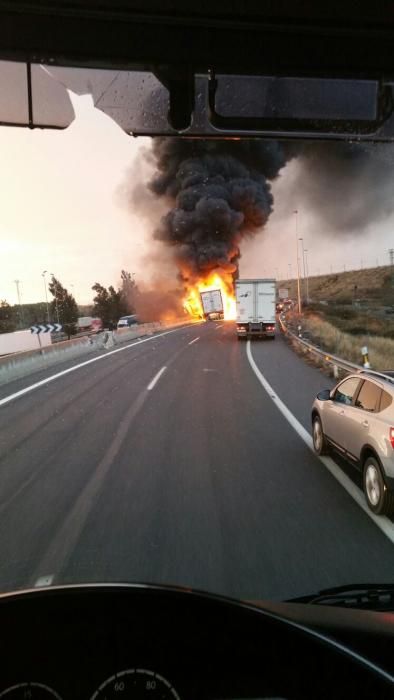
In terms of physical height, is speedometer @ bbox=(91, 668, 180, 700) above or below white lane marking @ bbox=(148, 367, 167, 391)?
above

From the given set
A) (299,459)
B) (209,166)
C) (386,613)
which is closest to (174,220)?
(209,166)

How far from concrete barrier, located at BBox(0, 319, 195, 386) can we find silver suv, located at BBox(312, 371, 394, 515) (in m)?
12.7

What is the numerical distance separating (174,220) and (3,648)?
57.1 meters

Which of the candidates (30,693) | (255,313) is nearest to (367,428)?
(30,693)

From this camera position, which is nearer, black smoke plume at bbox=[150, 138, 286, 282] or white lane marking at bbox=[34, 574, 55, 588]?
white lane marking at bbox=[34, 574, 55, 588]

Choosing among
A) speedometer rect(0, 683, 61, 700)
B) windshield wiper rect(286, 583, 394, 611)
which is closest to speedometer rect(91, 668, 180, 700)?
speedometer rect(0, 683, 61, 700)

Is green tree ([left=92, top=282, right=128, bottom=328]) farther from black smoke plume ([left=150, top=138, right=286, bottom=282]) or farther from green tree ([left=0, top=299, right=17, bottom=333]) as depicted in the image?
black smoke plume ([left=150, top=138, right=286, bottom=282])

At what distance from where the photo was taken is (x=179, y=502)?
5.92 meters

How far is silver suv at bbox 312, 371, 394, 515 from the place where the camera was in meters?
5.30

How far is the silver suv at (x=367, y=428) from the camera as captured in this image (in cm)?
530

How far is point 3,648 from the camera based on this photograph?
5.51ft

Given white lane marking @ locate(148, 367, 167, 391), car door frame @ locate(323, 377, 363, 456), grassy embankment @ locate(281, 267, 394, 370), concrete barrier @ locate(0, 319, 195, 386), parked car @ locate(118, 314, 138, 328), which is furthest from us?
parked car @ locate(118, 314, 138, 328)

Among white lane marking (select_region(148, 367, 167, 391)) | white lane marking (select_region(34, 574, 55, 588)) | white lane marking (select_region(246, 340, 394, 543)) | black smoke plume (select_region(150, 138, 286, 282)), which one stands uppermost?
black smoke plume (select_region(150, 138, 286, 282))

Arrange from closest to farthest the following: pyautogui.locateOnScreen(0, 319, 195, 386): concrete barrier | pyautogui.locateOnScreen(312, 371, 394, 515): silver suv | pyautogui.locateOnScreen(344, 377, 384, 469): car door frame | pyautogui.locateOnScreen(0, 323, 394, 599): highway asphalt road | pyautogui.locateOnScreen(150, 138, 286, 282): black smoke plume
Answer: pyautogui.locateOnScreen(0, 323, 394, 599): highway asphalt road → pyautogui.locateOnScreen(312, 371, 394, 515): silver suv → pyautogui.locateOnScreen(344, 377, 384, 469): car door frame → pyautogui.locateOnScreen(0, 319, 195, 386): concrete barrier → pyautogui.locateOnScreen(150, 138, 286, 282): black smoke plume
